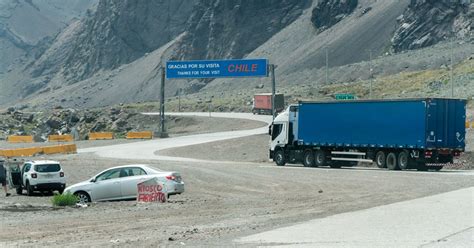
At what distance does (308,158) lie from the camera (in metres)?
48.5

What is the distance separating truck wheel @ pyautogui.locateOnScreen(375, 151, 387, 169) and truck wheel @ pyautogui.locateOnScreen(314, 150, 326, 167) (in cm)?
377

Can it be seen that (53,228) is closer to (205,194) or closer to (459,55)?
(205,194)

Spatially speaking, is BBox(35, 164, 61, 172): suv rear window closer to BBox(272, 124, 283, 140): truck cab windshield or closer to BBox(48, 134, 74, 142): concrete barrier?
BBox(272, 124, 283, 140): truck cab windshield

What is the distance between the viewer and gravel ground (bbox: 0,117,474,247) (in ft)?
56.4

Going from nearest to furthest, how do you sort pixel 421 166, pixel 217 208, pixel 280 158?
1. pixel 217 208
2. pixel 421 166
3. pixel 280 158

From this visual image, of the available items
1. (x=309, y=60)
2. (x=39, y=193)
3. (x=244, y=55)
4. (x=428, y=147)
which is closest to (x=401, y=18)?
(x=309, y=60)

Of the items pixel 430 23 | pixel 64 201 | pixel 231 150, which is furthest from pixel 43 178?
pixel 430 23

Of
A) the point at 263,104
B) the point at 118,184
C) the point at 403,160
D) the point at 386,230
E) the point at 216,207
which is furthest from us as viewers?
the point at 263,104

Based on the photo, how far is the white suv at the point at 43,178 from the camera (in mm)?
34406

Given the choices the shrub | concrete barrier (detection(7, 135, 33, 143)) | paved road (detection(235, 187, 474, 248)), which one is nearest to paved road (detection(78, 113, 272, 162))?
concrete barrier (detection(7, 135, 33, 143))

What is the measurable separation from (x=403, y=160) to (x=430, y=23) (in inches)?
4569

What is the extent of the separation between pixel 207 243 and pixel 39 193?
2131 cm

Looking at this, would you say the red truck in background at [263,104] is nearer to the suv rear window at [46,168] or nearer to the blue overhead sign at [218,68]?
the blue overhead sign at [218,68]

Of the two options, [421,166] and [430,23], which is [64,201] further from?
[430,23]
